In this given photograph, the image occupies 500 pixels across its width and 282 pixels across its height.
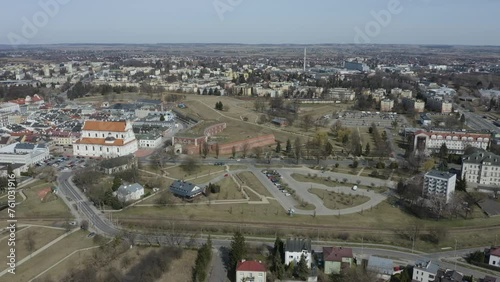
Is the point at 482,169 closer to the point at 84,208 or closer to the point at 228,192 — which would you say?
the point at 228,192

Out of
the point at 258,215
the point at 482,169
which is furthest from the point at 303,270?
Result: the point at 482,169

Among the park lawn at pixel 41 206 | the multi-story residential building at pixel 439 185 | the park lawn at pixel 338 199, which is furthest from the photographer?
the multi-story residential building at pixel 439 185

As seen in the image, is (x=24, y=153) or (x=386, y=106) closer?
(x=24, y=153)

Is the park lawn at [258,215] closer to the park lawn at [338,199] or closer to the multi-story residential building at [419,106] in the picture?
the park lawn at [338,199]

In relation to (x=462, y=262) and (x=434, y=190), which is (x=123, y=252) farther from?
(x=434, y=190)

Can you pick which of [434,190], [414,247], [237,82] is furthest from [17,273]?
[237,82]

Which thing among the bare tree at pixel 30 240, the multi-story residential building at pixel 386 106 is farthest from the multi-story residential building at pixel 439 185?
the multi-story residential building at pixel 386 106
